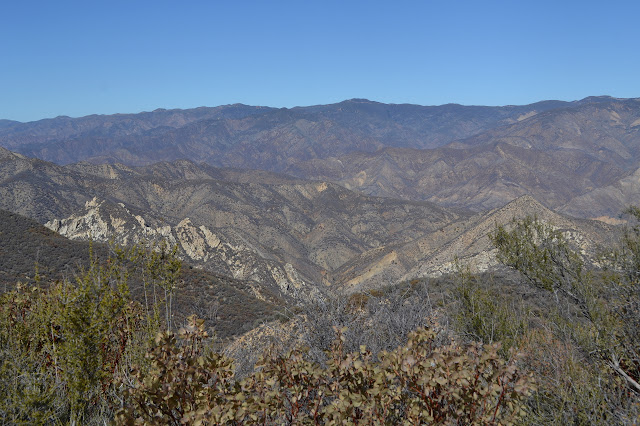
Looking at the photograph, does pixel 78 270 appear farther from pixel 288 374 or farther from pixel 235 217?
pixel 235 217

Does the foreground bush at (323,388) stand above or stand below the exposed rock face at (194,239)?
above

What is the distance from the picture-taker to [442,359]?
134 inches

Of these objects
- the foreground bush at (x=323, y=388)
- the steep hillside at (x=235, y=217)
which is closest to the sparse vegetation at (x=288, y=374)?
the foreground bush at (x=323, y=388)

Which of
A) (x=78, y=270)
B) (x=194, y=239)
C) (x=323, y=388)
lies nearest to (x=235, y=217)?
(x=194, y=239)

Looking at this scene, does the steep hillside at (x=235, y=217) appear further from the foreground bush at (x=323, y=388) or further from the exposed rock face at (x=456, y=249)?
the foreground bush at (x=323, y=388)

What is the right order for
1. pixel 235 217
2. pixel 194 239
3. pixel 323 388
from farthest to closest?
1. pixel 235 217
2. pixel 194 239
3. pixel 323 388

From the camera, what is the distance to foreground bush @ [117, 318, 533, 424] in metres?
3.16

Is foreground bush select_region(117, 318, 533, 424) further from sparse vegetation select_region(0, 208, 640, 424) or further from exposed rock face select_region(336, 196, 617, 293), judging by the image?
exposed rock face select_region(336, 196, 617, 293)

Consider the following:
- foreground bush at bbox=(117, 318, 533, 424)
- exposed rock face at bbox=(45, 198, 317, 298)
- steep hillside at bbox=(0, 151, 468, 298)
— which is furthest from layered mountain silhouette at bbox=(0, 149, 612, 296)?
foreground bush at bbox=(117, 318, 533, 424)

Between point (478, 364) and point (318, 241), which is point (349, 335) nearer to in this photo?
point (478, 364)

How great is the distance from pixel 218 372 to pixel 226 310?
→ 2584 centimetres

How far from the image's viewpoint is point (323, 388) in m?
3.41

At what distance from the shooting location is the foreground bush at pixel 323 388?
316cm

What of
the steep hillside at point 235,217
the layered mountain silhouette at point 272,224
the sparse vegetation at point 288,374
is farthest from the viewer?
the steep hillside at point 235,217
